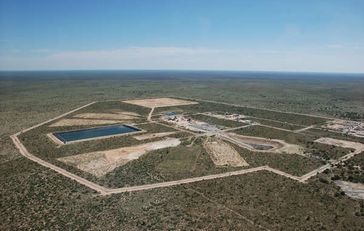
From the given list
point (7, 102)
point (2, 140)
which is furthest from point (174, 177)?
point (7, 102)

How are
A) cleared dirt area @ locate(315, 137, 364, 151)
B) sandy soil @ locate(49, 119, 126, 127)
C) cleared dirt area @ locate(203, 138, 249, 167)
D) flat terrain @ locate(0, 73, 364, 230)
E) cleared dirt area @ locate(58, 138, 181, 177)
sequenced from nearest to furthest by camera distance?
flat terrain @ locate(0, 73, 364, 230)
cleared dirt area @ locate(58, 138, 181, 177)
cleared dirt area @ locate(203, 138, 249, 167)
cleared dirt area @ locate(315, 137, 364, 151)
sandy soil @ locate(49, 119, 126, 127)

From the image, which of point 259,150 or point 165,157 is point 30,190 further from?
point 259,150

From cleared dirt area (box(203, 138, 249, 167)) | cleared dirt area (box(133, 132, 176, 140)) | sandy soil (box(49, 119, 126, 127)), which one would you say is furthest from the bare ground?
cleared dirt area (box(203, 138, 249, 167))

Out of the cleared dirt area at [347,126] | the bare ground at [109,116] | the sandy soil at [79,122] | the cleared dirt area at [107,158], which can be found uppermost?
the cleared dirt area at [107,158]

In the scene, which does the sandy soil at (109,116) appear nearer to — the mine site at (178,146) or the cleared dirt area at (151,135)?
the mine site at (178,146)

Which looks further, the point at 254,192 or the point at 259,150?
the point at 259,150

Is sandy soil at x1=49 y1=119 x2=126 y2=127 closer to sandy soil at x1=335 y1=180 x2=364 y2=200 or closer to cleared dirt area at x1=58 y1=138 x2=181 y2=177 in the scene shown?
cleared dirt area at x1=58 y1=138 x2=181 y2=177

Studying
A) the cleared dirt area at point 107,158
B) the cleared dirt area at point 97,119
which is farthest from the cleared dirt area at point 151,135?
the cleared dirt area at point 97,119
